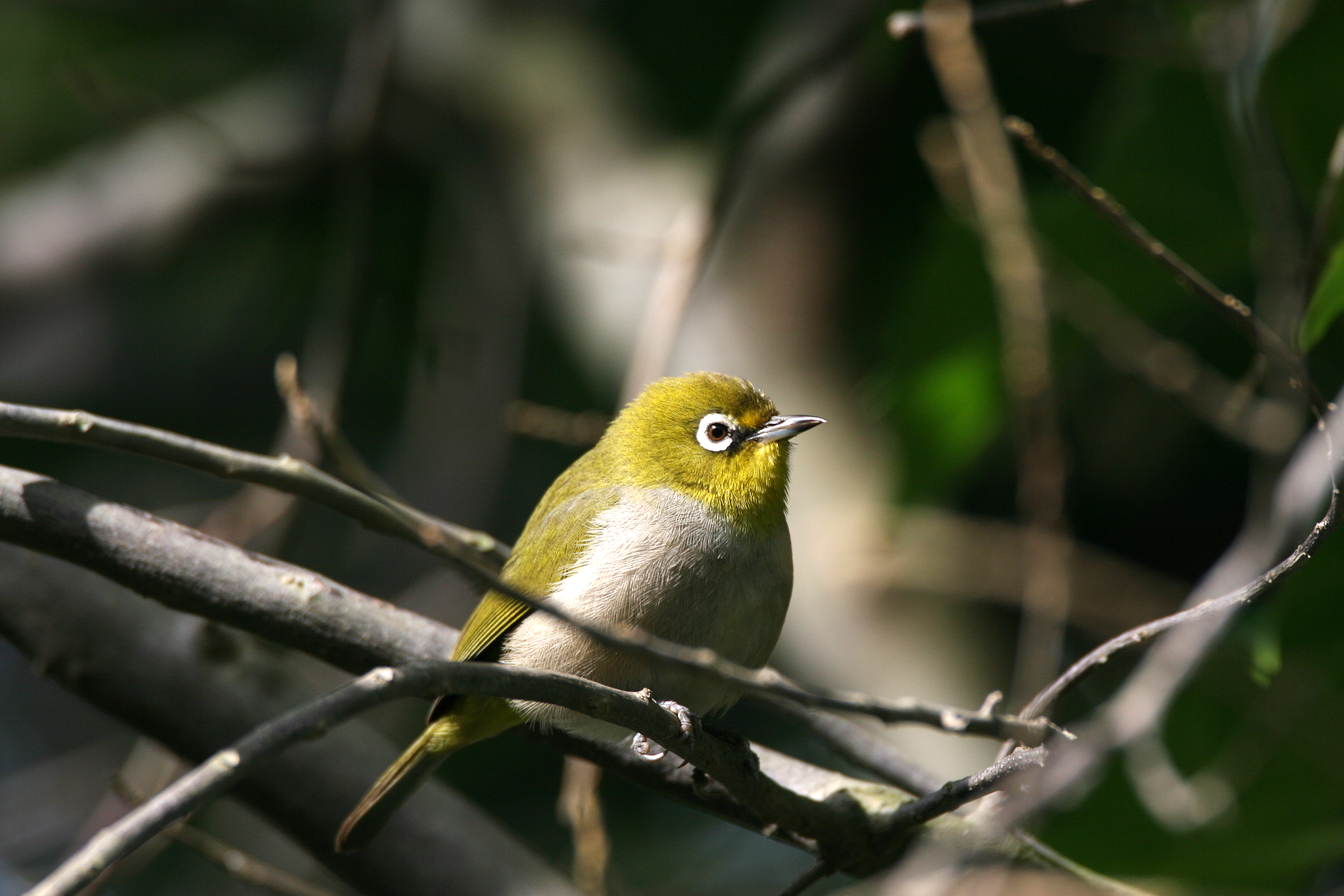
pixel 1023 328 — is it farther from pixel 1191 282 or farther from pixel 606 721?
pixel 606 721

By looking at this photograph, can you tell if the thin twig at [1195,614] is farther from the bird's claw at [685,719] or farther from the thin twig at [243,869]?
the thin twig at [243,869]

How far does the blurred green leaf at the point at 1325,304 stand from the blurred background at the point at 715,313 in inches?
12.2

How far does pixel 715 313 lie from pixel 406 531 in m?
4.37

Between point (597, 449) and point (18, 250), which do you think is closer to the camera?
point (597, 449)

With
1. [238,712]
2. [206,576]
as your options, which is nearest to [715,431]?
[238,712]

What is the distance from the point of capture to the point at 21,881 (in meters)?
4.83

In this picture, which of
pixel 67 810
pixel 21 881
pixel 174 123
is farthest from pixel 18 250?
pixel 21 881

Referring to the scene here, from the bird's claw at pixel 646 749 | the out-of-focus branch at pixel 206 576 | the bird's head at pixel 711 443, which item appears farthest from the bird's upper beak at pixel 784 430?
the out-of-focus branch at pixel 206 576

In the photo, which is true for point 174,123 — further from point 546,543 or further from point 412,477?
point 546,543

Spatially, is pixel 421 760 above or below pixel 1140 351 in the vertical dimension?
below

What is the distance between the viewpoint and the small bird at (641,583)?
3605 mm

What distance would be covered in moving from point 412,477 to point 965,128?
134 inches

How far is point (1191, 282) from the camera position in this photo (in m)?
2.54

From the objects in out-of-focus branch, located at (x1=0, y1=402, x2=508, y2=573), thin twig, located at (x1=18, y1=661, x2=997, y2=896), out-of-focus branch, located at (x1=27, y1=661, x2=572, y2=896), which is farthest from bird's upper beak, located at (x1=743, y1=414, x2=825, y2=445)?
out-of-focus branch, located at (x1=27, y1=661, x2=572, y2=896)
